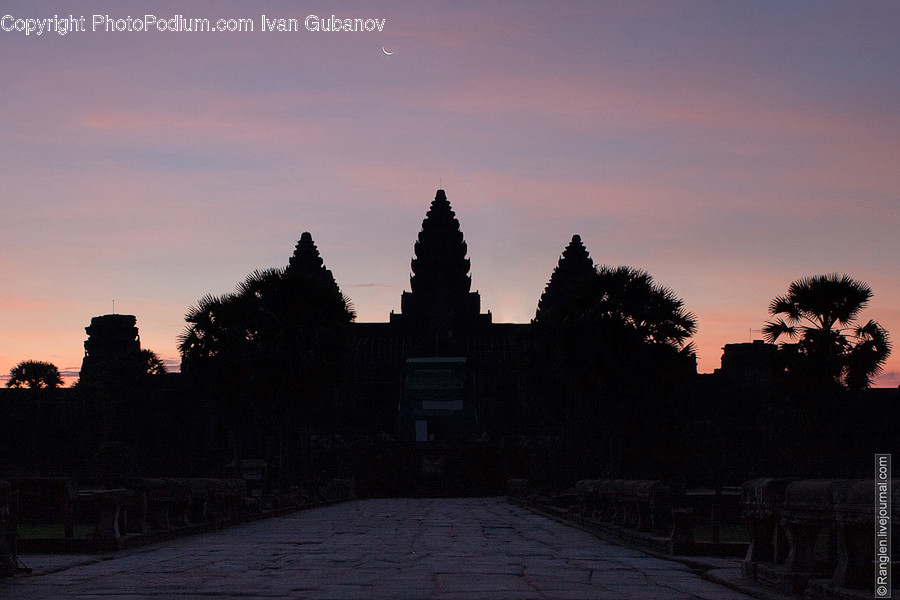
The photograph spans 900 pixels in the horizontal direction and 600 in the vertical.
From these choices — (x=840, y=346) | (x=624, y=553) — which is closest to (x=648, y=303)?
(x=840, y=346)

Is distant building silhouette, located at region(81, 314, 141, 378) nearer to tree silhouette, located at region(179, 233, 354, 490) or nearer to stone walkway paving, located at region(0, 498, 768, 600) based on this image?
tree silhouette, located at region(179, 233, 354, 490)

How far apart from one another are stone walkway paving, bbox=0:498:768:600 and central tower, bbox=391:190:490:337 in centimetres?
11119

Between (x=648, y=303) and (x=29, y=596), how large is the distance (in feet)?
107

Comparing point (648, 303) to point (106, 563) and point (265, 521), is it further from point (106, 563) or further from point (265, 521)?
point (106, 563)

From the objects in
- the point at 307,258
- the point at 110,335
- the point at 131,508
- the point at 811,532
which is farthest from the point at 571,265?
the point at 811,532

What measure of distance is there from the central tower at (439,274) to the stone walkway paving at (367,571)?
111 meters

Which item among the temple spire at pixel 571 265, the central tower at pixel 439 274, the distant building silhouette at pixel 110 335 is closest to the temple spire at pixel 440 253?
the central tower at pixel 439 274

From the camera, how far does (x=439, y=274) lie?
5433 inches

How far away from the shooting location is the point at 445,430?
98125mm

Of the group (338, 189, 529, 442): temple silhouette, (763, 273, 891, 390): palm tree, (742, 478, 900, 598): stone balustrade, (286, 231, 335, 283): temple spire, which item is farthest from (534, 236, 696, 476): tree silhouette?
(286, 231, 335, 283): temple spire

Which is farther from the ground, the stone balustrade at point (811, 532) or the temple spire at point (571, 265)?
the temple spire at point (571, 265)

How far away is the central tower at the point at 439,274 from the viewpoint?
433 feet

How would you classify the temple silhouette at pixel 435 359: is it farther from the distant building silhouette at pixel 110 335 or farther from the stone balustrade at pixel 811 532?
the stone balustrade at pixel 811 532

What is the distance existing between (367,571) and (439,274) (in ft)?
411
